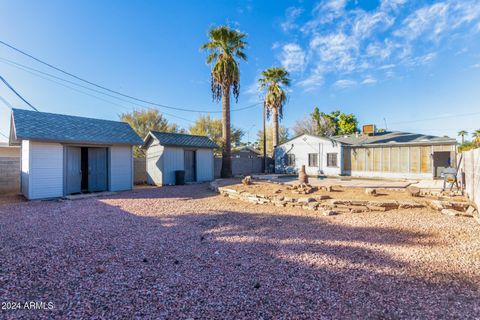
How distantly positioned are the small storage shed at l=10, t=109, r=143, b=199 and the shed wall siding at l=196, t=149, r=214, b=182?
4717 millimetres

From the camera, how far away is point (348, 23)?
1272cm

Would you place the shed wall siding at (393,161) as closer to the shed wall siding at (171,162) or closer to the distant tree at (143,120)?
the shed wall siding at (171,162)

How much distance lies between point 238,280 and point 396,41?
1712 centimetres

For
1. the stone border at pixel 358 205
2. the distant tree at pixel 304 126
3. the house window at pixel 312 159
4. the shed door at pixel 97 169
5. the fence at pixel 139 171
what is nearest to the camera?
the stone border at pixel 358 205

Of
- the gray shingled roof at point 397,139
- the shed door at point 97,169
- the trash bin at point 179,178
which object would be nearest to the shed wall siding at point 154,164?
the trash bin at point 179,178

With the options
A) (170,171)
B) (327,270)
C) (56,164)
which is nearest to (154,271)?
(327,270)

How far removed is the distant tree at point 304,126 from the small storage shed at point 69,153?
27.5 metres

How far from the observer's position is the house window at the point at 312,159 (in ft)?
65.2

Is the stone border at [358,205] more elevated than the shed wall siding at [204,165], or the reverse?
the shed wall siding at [204,165]

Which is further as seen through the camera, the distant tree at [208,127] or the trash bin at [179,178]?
the distant tree at [208,127]

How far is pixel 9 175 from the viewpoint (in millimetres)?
12258

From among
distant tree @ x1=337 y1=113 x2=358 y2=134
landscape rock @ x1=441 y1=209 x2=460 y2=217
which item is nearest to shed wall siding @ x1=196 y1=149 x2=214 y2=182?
landscape rock @ x1=441 y1=209 x2=460 y2=217

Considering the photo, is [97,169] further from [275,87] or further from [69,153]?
[275,87]

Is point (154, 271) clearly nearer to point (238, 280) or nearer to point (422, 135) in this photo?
point (238, 280)
